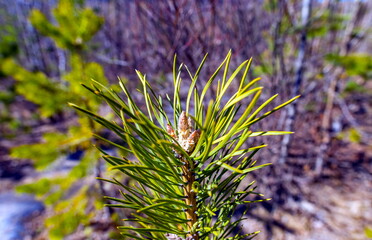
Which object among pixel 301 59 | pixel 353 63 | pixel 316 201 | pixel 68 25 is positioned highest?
pixel 68 25

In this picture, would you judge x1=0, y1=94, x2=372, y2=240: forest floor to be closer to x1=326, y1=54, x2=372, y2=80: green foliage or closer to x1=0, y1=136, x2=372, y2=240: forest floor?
x1=0, y1=136, x2=372, y2=240: forest floor

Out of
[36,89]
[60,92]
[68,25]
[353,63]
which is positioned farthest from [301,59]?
[36,89]

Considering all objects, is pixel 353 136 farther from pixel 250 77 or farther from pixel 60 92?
pixel 60 92

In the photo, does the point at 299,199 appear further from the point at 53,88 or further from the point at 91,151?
the point at 53,88

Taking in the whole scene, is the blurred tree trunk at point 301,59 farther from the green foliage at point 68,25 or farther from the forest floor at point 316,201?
the green foliage at point 68,25

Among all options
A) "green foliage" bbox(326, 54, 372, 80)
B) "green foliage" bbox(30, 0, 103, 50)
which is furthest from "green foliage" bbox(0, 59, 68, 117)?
"green foliage" bbox(326, 54, 372, 80)

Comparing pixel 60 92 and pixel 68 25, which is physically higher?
pixel 68 25

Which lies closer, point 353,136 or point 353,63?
point 353,63

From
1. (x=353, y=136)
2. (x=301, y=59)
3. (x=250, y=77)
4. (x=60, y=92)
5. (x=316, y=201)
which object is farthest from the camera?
(x=316, y=201)

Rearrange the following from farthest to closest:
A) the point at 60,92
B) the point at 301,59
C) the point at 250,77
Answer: the point at 301,59, the point at 250,77, the point at 60,92
